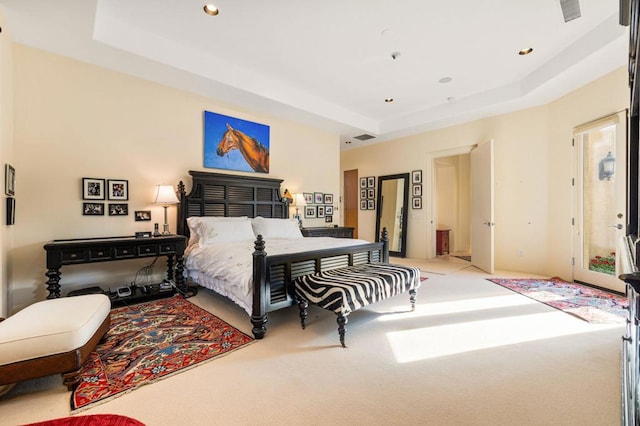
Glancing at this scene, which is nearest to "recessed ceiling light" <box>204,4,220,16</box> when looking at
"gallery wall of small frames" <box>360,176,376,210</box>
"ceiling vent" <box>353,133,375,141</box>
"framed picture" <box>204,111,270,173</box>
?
"framed picture" <box>204,111,270,173</box>

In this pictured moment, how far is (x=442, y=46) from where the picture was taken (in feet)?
11.7

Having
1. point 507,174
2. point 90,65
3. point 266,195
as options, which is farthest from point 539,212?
point 90,65

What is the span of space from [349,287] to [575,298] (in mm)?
3228

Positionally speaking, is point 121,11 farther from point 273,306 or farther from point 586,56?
point 586,56

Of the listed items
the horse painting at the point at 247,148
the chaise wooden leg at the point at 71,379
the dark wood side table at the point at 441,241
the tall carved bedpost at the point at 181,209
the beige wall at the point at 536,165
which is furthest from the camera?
the dark wood side table at the point at 441,241

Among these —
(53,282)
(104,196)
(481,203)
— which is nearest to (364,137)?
(481,203)

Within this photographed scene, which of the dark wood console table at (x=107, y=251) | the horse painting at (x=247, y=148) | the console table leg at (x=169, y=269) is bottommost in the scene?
the console table leg at (x=169, y=269)

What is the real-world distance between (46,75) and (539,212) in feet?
24.5

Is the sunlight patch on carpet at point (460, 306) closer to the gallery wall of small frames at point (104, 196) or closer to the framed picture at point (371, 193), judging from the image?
the gallery wall of small frames at point (104, 196)

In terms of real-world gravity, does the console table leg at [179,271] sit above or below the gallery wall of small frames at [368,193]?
below

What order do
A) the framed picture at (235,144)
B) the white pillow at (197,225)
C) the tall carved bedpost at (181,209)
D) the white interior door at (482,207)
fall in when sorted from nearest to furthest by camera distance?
the white pillow at (197,225) → the tall carved bedpost at (181,209) → the framed picture at (235,144) → the white interior door at (482,207)

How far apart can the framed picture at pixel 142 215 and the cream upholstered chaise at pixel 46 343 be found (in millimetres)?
2004

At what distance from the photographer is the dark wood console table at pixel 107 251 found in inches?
111

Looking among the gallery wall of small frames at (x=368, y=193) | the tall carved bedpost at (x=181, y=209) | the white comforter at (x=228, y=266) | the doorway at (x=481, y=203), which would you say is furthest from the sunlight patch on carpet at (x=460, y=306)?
the gallery wall of small frames at (x=368, y=193)
